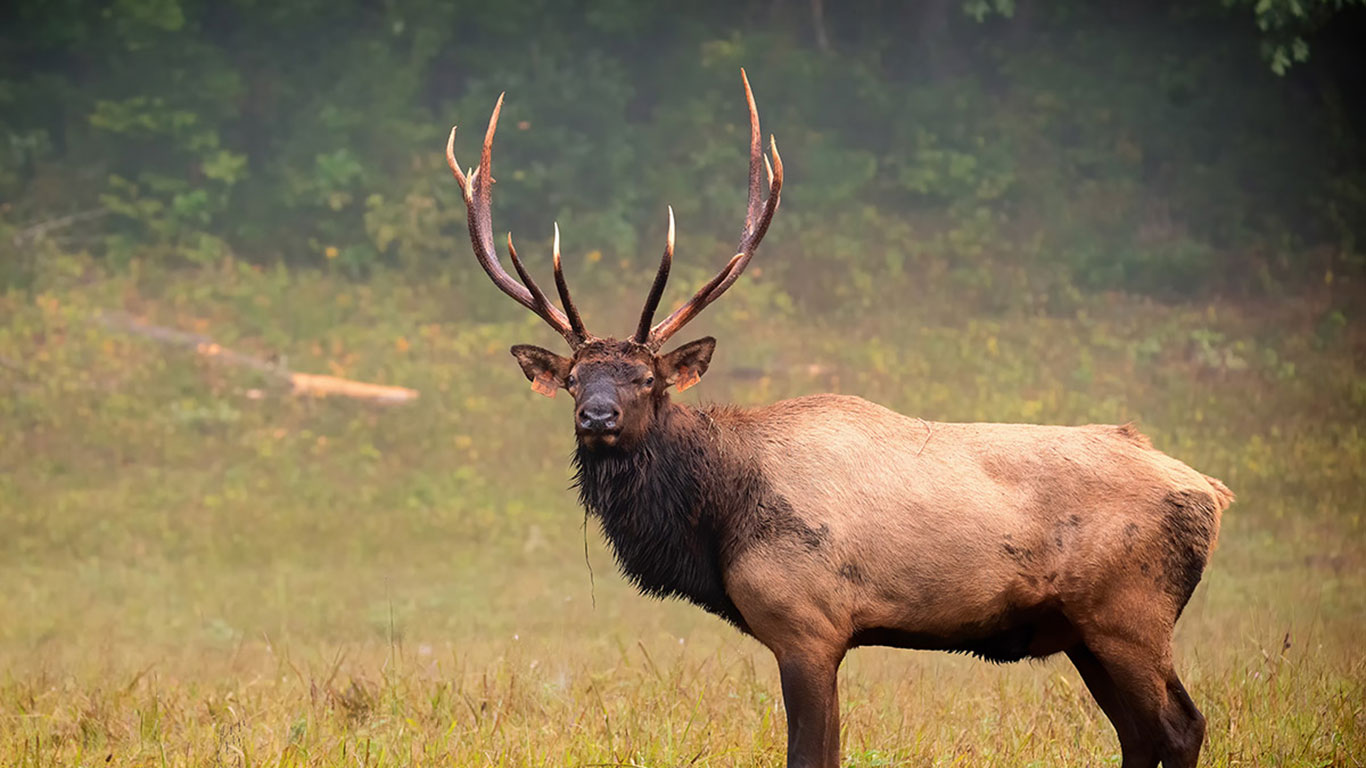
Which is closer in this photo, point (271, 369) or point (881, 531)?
point (881, 531)

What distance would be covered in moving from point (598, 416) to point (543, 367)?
580 millimetres

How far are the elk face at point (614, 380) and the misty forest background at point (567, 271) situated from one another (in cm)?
335

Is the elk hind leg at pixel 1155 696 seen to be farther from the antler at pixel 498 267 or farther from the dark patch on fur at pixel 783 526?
the antler at pixel 498 267

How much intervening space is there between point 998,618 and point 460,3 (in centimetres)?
1281

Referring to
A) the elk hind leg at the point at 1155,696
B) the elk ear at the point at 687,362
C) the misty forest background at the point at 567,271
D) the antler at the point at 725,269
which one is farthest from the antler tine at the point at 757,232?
the misty forest background at the point at 567,271

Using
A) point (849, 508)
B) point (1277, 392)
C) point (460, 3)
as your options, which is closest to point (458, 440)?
point (460, 3)

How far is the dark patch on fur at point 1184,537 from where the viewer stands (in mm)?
5828

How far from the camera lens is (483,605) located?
1156cm

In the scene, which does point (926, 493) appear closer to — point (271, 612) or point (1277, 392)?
point (271, 612)

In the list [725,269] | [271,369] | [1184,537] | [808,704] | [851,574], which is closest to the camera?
[808,704]

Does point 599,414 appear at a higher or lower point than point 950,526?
higher

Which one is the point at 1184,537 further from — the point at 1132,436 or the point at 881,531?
the point at 881,531

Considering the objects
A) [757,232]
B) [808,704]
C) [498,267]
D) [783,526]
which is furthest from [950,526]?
[498,267]

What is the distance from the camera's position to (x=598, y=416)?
551 cm
